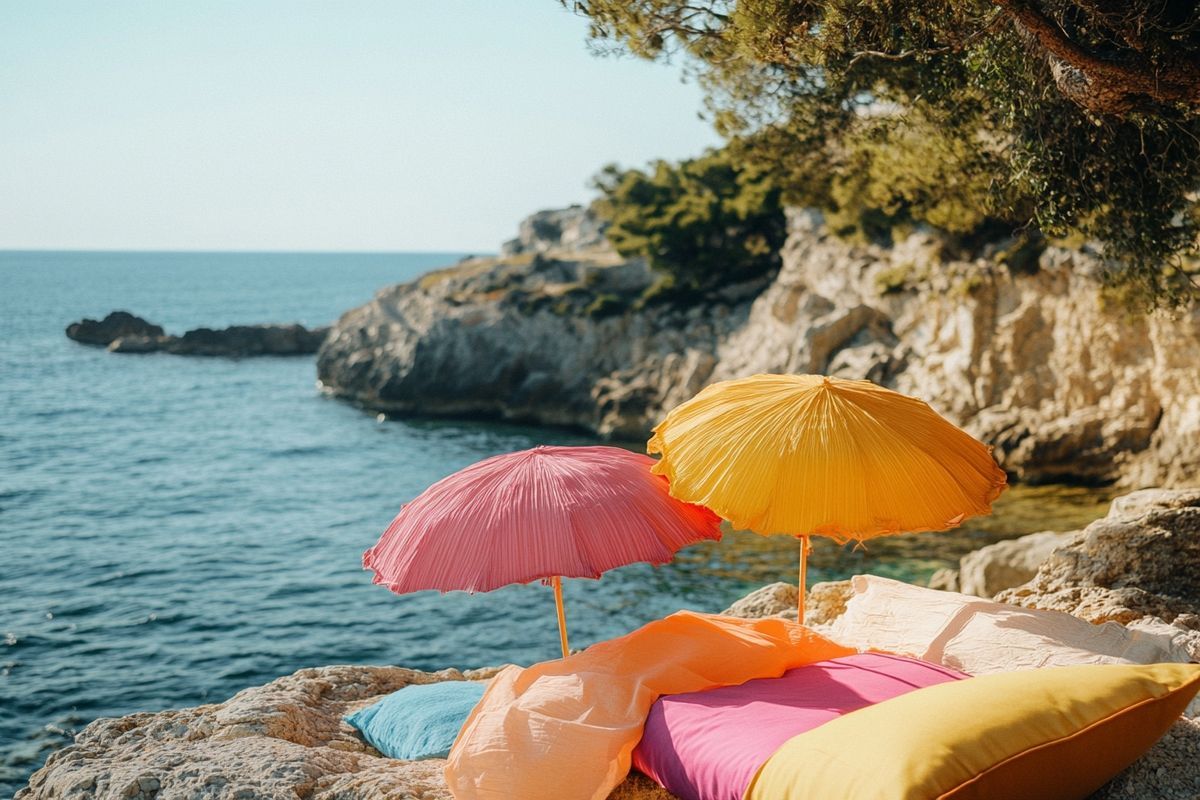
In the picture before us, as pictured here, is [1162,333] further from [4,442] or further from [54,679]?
[4,442]

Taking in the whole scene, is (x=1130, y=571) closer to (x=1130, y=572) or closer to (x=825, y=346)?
(x=1130, y=572)

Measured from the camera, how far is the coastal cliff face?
90.1ft

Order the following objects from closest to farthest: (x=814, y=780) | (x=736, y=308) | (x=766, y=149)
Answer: (x=814, y=780) → (x=766, y=149) → (x=736, y=308)

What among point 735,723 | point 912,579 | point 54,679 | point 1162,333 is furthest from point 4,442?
point 735,723

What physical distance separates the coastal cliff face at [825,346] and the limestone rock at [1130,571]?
275 inches

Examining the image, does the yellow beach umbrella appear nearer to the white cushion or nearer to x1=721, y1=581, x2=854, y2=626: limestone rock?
the white cushion

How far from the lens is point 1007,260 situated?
99.7 ft

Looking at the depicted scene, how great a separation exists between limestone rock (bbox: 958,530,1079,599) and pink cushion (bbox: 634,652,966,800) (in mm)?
11272

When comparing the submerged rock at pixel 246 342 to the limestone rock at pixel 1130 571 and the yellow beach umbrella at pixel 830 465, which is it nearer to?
the limestone rock at pixel 1130 571

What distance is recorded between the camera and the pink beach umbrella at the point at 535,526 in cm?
598

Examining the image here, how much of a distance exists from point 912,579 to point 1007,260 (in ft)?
42.1

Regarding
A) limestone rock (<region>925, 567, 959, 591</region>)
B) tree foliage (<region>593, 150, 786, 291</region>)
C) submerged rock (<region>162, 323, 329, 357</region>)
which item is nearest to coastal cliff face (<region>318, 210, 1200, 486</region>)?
tree foliage (<region>593, 150, 786, 291</region>)

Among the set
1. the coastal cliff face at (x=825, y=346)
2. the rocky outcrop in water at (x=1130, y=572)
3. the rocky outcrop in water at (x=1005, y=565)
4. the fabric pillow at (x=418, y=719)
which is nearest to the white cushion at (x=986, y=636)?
the rocky outcrop in water at (x=1130, y=572)

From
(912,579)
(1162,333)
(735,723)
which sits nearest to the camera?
(735,723)
